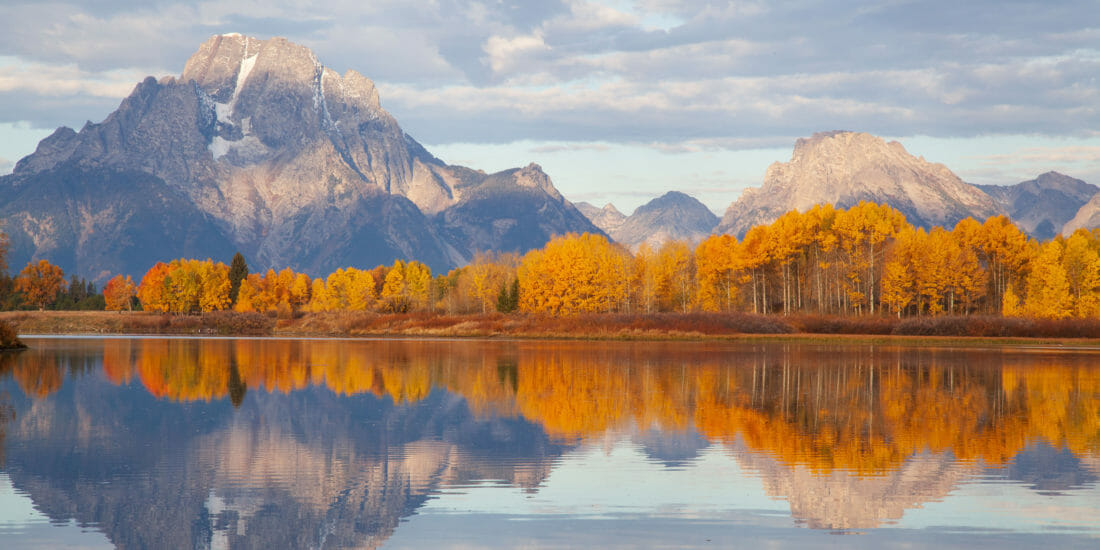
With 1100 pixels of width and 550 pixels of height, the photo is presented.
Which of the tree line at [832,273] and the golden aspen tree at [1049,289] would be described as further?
the tree line at [832,273]

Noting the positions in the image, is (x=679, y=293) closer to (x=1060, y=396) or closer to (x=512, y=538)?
(x=1060, y=396)

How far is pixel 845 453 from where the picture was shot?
20234 mm

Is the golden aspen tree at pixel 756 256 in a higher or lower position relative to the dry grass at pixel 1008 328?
higher

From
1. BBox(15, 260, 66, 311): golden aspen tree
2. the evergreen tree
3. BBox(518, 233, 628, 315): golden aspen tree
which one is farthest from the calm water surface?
BBox(15, 260, 66, 311): golden aspen tree

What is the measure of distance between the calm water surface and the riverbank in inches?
1806

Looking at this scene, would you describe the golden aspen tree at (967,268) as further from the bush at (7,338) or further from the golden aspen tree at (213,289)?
the golden aspen tree at (213,289)

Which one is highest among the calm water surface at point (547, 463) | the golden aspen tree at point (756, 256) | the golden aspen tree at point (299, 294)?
the golden aspen tree at point (756, 256)

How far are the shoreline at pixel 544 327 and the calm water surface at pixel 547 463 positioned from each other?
145 feet

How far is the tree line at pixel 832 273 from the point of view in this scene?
95188mm

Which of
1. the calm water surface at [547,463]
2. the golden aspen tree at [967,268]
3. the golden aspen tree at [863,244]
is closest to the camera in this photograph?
the calm water surface at [547,463]

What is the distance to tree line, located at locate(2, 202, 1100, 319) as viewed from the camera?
9519 cm

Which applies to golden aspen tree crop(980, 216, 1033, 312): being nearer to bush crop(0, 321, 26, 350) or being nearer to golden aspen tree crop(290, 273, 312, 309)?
bush crop(0, 321, 26, 350)

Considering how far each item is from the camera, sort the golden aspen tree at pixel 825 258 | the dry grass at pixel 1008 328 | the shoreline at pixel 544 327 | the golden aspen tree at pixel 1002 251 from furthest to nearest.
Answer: the golden aspen tree at pixel 825 258
the golden aspen tree at pixel 1002 251
the shoreline at pixel 544 327
the dry grass at pixel 1008 328

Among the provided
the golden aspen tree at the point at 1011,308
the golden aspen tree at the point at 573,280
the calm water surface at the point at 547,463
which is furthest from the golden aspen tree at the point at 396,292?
the calm water surface at the point at 547,463
